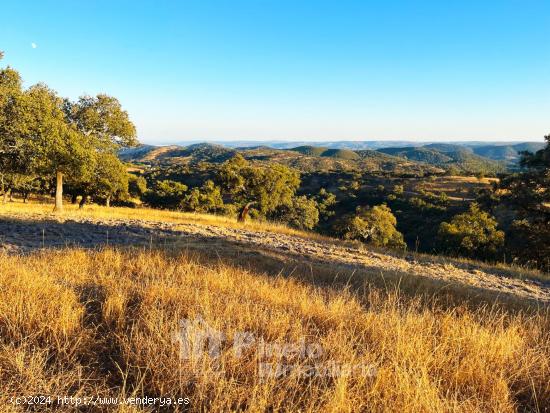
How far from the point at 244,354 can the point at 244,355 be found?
0.03m

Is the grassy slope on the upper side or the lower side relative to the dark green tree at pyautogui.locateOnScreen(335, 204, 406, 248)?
upper

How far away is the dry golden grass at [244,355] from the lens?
2455 millimetres

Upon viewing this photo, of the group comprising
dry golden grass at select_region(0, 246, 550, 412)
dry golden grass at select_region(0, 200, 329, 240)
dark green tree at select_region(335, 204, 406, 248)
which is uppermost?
dry golden grass at select_region(0, 246, 550, 412)

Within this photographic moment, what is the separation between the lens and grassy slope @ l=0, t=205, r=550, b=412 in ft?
8.07

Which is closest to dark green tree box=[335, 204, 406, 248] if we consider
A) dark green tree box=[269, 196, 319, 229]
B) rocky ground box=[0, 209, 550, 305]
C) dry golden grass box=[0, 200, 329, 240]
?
dark green tree box=[269, 196, 319, 229]

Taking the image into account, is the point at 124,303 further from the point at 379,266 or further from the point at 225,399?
the point at 379,266

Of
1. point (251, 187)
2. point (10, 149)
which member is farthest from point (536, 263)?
point (10, 149)

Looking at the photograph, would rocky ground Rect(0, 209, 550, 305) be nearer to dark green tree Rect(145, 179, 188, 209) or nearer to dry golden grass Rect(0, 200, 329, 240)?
dry golden grass Rect(0, 200, 329, 240)

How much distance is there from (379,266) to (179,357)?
8.75 meters

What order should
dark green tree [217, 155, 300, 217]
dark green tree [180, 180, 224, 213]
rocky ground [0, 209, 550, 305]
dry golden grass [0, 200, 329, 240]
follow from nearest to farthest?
1. rocky ground [0, 209, 550, 305]
2. dry golden grass [0, 200, 329, 240]
3. dark green tree [217, 155, 300, 217]
4. dark green tree [180, 180, 224, 213]

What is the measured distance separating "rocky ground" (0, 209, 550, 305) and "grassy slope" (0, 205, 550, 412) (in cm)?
517

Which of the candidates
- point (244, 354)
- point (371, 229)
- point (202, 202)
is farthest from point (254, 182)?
point (202, 202)

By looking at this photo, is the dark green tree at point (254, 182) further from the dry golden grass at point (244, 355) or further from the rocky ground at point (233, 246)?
the dry golden grass at point (244, 355)

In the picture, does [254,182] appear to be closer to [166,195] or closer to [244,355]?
[244,355]
